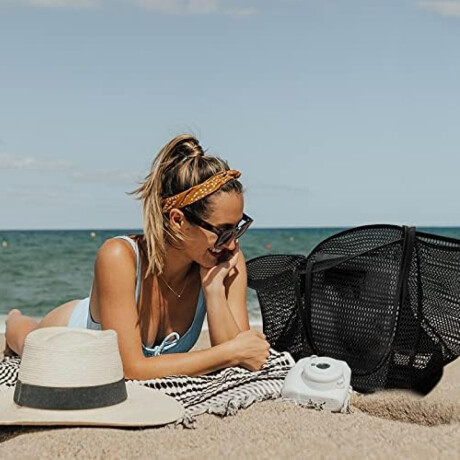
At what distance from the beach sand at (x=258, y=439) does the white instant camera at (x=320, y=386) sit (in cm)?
10

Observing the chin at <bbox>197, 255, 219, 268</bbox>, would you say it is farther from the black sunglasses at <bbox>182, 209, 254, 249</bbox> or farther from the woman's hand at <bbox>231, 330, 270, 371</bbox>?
the woman's hand at <bbox>231, 330, 270, 371</bbox>

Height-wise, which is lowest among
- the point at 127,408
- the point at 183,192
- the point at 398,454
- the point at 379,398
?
the point at 379,398

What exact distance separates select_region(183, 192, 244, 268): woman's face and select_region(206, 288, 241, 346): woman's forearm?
0.64 feet

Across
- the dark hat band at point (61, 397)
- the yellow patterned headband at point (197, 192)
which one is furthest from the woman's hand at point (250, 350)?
the dark hat band at point (61, 397)

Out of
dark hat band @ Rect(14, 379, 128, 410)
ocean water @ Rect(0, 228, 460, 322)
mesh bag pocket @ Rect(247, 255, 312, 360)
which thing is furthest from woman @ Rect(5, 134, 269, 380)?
ocean water @ Rect(0, 228, 460, 322)

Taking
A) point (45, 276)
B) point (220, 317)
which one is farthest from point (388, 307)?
point (45, 276)

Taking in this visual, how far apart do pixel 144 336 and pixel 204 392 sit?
2.49 feet

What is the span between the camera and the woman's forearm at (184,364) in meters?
3.66

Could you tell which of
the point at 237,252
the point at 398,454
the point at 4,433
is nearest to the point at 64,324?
the point at 237,252

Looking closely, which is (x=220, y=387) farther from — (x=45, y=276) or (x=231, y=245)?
(x=45, y=276)

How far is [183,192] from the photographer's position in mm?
3867

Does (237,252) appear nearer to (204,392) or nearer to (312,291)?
(312,291)

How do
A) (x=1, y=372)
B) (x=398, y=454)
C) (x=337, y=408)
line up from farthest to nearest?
(x=1, y=372), (x=337, y=408), (x=398, y=454)

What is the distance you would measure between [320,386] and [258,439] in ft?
2.68
